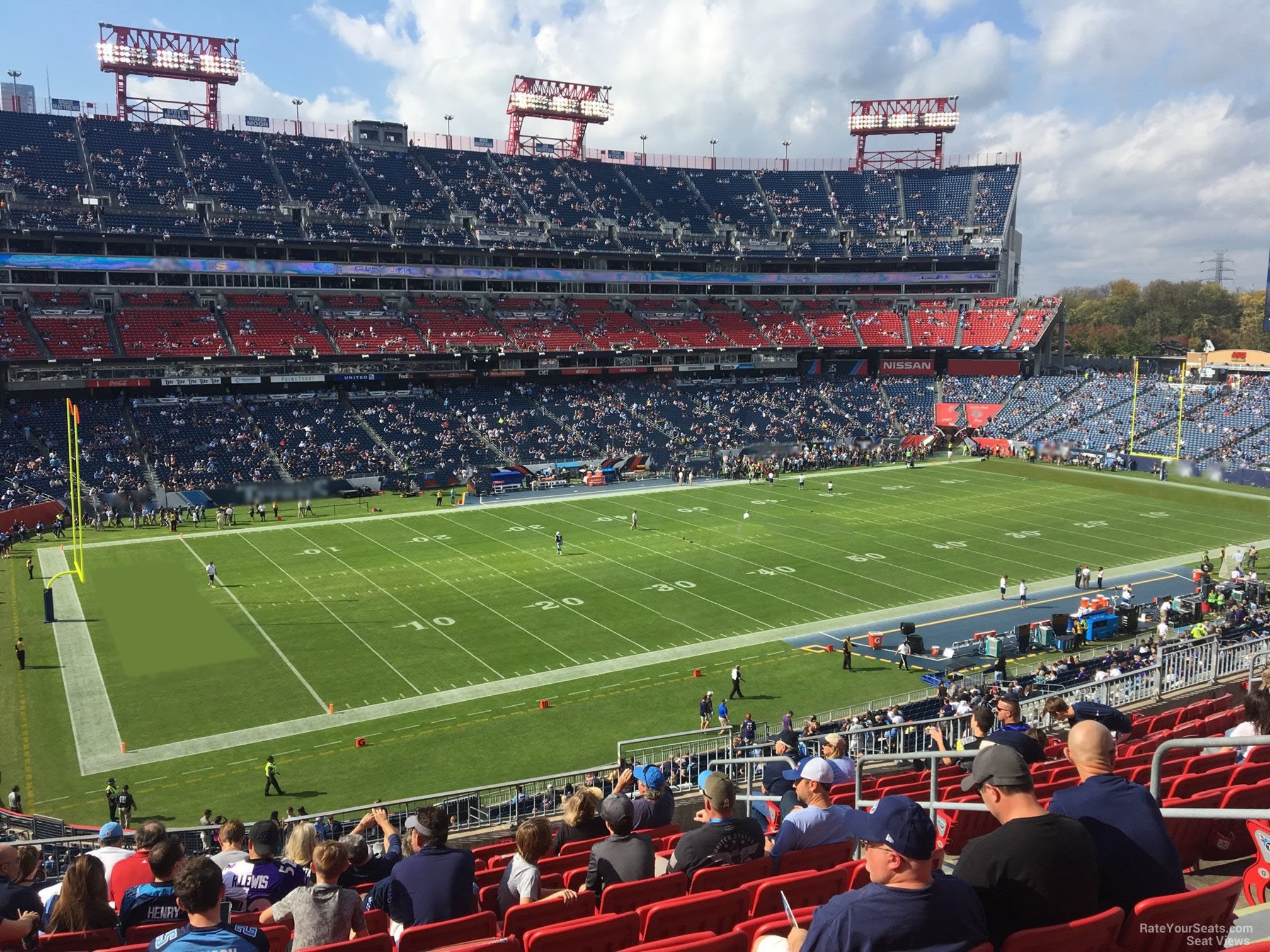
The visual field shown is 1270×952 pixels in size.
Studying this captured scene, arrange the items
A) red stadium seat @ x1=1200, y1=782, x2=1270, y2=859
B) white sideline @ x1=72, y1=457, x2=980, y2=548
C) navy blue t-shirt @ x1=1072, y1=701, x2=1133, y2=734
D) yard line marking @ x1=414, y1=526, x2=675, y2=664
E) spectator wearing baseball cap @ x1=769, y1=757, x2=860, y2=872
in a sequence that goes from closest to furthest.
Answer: spectator wearing baseball cap @ x1=769, y1=757, x2=860, y2=872
red stadium seat @ x1=1200, y1=782, x2=1270, y2=859
navy blue t-shirt @ x1=1072, y1=701, x2=1133, y2=734
yard line marking @ x1=414, y1=526, x2=675, y2=664
white sideline @ x1=72, y1=457, x2=980, y2=548

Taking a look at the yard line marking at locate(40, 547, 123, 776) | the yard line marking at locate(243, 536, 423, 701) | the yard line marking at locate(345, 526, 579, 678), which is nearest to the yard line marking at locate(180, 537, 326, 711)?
the yard line marking at locate(243, 536, 423, 701)

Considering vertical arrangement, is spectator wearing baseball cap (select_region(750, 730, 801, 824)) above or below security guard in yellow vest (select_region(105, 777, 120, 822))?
above

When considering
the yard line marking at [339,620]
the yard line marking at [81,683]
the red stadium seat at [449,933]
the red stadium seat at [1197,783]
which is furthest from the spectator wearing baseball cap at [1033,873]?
the yard line marking at [339,620]

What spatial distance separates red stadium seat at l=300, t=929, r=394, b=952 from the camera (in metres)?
5.10

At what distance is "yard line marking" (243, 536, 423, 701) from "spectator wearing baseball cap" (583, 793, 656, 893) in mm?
19723

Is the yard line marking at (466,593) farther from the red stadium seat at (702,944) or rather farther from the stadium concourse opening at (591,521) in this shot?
the red stadium seat at (702,944)

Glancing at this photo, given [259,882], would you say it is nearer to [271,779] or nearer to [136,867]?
[136,867]

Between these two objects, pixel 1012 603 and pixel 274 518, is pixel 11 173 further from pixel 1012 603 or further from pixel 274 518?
pixel 1012 603

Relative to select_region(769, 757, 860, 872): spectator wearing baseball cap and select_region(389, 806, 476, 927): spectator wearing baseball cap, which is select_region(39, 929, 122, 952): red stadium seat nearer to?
select_region(389, 806, 476, 927): spectator wearing baseball cap

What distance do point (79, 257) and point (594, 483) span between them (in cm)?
3480

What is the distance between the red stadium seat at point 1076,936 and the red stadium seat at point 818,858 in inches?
108

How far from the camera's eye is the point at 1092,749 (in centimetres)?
476

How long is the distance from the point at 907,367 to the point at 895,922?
83854 millimetres

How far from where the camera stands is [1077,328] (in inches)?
5005
